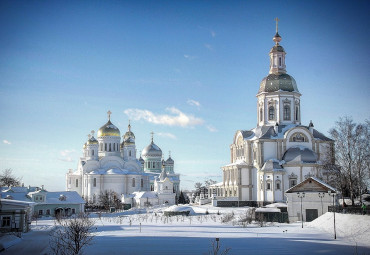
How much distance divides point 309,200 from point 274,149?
1687 cm

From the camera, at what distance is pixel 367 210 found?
27.5m

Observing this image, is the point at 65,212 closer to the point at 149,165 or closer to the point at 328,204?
the point at 328,204

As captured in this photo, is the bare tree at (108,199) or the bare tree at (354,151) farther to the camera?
the bare tree at (108,199)

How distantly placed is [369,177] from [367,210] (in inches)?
395

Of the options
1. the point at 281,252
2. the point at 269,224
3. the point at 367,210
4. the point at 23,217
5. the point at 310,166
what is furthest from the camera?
the point at 310,166

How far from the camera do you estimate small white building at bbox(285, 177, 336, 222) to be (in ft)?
116

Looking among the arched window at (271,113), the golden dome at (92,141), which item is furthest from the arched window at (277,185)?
the golden dome at (92,141)

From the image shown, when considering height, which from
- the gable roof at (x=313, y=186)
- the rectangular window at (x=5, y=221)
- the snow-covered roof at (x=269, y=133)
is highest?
the snow-covered roof at (x=269, y=133)

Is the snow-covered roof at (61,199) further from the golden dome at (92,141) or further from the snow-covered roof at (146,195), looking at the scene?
the golden dome at (92,141)

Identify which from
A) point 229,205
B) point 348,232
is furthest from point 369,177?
point 229,205

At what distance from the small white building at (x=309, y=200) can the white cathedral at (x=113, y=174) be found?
107ft

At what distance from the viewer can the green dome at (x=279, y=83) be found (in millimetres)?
54781

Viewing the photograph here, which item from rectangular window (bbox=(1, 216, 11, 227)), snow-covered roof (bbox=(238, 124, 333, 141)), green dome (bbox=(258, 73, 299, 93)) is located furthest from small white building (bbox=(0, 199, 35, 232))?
green dome (bbox=(258, 73, 299, 93))

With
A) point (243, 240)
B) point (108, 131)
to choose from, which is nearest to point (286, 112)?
point (108, 131)
